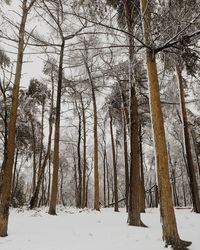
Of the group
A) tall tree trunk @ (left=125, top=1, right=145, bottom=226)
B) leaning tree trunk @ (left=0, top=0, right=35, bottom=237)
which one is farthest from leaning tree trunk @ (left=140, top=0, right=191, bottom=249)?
leaning tree trunk @ (left=0, top=0, right=35, bottom=237)

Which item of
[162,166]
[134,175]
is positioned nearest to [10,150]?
[134,175]

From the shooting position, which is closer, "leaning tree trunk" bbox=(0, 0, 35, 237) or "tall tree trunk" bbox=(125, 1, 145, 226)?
"leaning tree trunk" bbox=(0, 0, 35, 237)

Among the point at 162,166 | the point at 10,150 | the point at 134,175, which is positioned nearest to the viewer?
the point at 162,166

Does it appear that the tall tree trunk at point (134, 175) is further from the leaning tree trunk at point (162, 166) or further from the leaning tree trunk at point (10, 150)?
the leaning tree trunk at point (10, 150)

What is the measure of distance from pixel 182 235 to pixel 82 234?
245 cm

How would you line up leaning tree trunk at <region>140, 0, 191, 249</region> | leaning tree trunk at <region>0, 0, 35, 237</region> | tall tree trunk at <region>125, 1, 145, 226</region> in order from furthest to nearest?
tall tree trunk at <region>125, 1, 145, 226</region> → leaning tree trunk at <region>0, 0, 35, 237</region> → leaning tree trunk at <region>140, 0, 191, 249</region>

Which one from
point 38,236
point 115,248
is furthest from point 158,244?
point 38,236

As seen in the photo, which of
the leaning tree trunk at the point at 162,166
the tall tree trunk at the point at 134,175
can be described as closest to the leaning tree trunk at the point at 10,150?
the tall tree trunk at the point at 134,175

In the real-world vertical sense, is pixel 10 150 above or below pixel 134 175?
above

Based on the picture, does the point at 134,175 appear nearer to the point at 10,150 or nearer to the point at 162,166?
the point at 162,166

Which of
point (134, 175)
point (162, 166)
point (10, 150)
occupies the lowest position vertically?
point (162, 166)

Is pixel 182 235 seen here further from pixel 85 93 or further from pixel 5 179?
pixel 85 93

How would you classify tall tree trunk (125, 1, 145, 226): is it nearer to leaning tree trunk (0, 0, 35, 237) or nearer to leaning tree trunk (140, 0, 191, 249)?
leaning tree trunk (140, 0, 191, 249)

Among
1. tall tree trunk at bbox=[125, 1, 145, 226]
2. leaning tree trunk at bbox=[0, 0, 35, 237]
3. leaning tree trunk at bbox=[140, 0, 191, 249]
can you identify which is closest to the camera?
leaning tree trunk at bbox=[140, 0, 191, 249]
